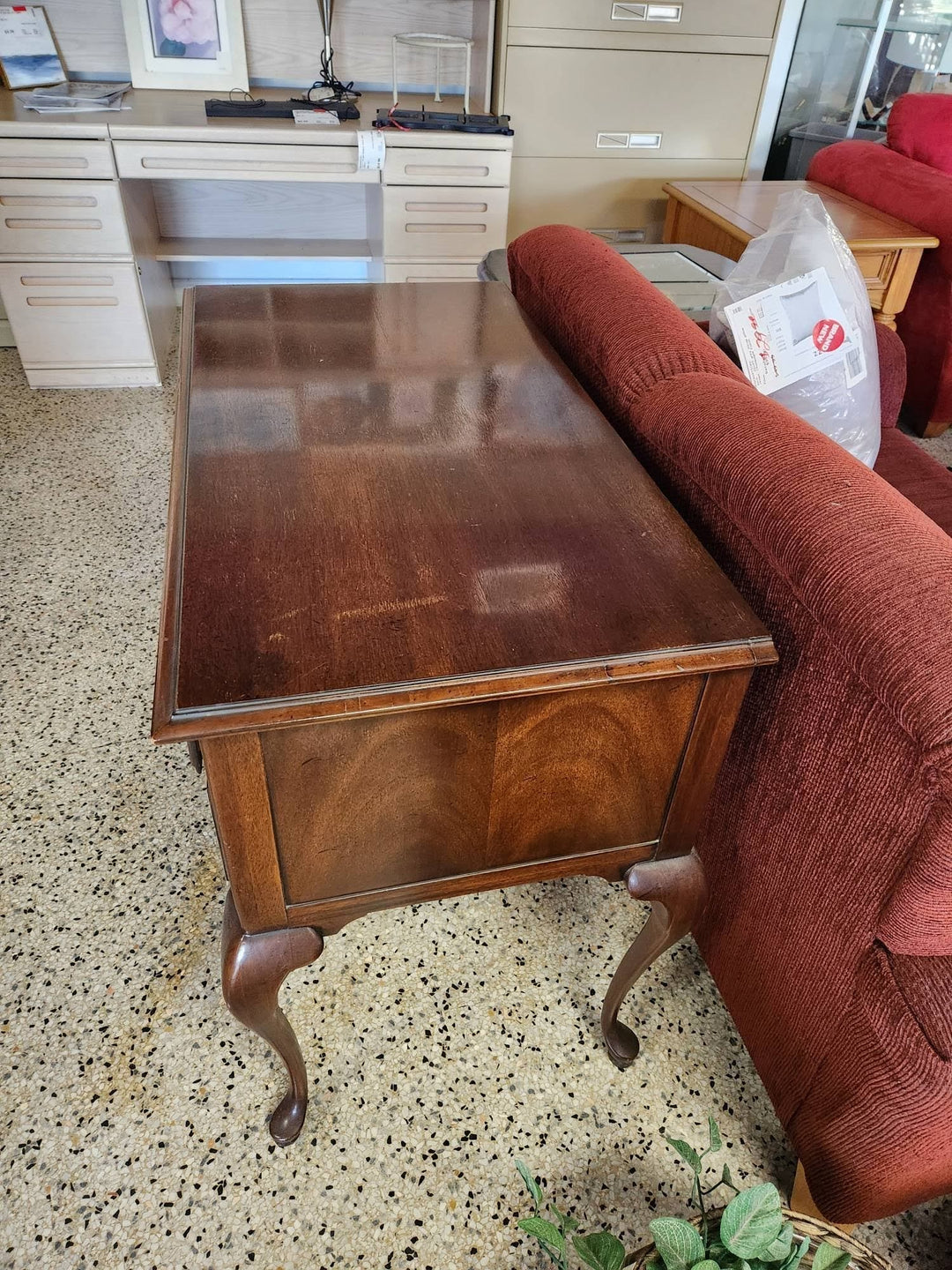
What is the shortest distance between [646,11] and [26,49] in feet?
6.05

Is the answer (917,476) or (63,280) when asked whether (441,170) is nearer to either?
(63,280)

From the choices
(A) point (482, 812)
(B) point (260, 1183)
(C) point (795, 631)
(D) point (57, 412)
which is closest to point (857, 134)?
(D) point (57, 412)

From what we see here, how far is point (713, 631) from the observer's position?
0.68 m

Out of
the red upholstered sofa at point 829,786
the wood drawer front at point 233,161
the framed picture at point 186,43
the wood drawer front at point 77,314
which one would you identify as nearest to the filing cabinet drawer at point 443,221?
the wood drawer front at point 233,161

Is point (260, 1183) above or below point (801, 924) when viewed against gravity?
below

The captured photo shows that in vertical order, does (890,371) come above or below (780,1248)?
above

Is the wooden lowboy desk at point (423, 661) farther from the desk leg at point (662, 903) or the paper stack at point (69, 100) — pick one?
the paper stack at point (69, 100)

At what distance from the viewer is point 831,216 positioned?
218 centimetres

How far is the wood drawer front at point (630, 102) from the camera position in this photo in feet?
8.44

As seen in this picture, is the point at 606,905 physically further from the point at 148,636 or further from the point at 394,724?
the point at 148,636

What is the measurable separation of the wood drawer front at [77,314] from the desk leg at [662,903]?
2357 mm

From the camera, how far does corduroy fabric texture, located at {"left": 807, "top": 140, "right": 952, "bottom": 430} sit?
2.21m

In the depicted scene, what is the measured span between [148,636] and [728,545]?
50.7 inches

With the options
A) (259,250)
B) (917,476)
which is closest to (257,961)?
(917,476)
